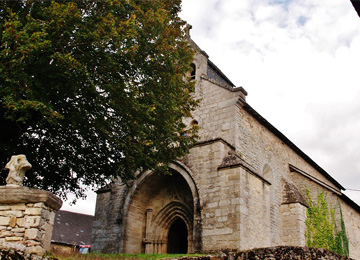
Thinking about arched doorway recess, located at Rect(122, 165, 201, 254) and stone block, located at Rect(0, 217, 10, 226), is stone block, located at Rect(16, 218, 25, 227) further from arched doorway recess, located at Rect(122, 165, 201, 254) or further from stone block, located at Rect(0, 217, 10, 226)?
arched doorway recess, located at Rect(122, 165, 201, 254)

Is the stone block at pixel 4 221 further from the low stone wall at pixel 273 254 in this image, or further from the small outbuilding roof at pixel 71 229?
the small outbuilding roof at pixel 71 229

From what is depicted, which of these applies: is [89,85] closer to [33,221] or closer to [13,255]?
[33,221]

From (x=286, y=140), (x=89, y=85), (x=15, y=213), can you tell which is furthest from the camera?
(x=286, y=140)

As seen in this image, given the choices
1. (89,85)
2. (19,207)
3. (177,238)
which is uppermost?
(89,85)

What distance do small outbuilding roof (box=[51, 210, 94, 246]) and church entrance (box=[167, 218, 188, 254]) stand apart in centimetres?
1818

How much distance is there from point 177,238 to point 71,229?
2141 centimetres

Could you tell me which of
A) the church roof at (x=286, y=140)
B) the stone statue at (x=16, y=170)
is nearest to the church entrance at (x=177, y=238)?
the church roof at (x=286, y=140)

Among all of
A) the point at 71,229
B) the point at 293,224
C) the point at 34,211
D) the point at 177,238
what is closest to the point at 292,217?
the point at 293,224

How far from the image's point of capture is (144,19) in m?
9.53

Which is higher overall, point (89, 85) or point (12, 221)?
point (89, 85)

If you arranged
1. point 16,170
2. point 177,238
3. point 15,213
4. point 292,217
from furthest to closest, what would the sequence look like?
point 177,238 → point 292,217 → point 16,170 → point 15,213

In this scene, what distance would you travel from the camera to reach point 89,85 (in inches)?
349

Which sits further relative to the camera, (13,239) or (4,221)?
(4,221)

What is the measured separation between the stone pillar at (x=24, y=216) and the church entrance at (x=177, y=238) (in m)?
9.07
